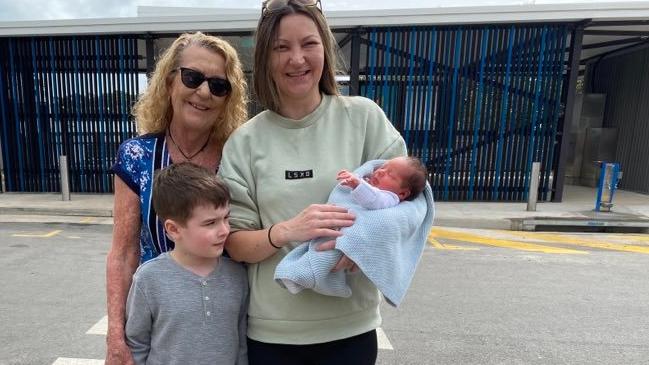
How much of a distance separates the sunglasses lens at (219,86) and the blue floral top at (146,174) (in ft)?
0.92

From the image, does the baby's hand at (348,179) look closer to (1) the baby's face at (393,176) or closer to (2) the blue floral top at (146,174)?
(1) the baby's face at (393,176)

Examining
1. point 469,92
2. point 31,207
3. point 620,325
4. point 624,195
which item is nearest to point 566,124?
point 469,92

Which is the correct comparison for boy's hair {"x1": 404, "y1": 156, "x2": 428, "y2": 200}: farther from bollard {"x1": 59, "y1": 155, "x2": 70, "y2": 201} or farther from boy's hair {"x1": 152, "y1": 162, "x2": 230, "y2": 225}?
bollard {"x1": 59, "y1": 155, "x2": 70, "y2": 201}

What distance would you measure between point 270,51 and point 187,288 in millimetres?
812

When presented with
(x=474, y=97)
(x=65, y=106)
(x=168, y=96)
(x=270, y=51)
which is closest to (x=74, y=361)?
(x=168, y=96)

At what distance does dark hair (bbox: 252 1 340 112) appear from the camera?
130 cm

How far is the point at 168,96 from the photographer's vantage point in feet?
5.06

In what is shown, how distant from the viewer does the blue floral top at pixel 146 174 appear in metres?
1.45

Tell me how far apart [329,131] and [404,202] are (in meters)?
0.34

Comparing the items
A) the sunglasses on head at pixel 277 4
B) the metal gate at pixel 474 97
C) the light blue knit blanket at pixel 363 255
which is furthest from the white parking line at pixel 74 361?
the metal gate at pixel 474 97

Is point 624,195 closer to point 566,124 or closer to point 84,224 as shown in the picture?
point 566,124

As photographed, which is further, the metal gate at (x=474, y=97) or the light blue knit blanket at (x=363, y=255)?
the metal gate at (x=474, y=97)

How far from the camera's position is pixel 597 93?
1278 centimetres

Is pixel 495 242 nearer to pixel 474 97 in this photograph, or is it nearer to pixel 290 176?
pixel 474 97
